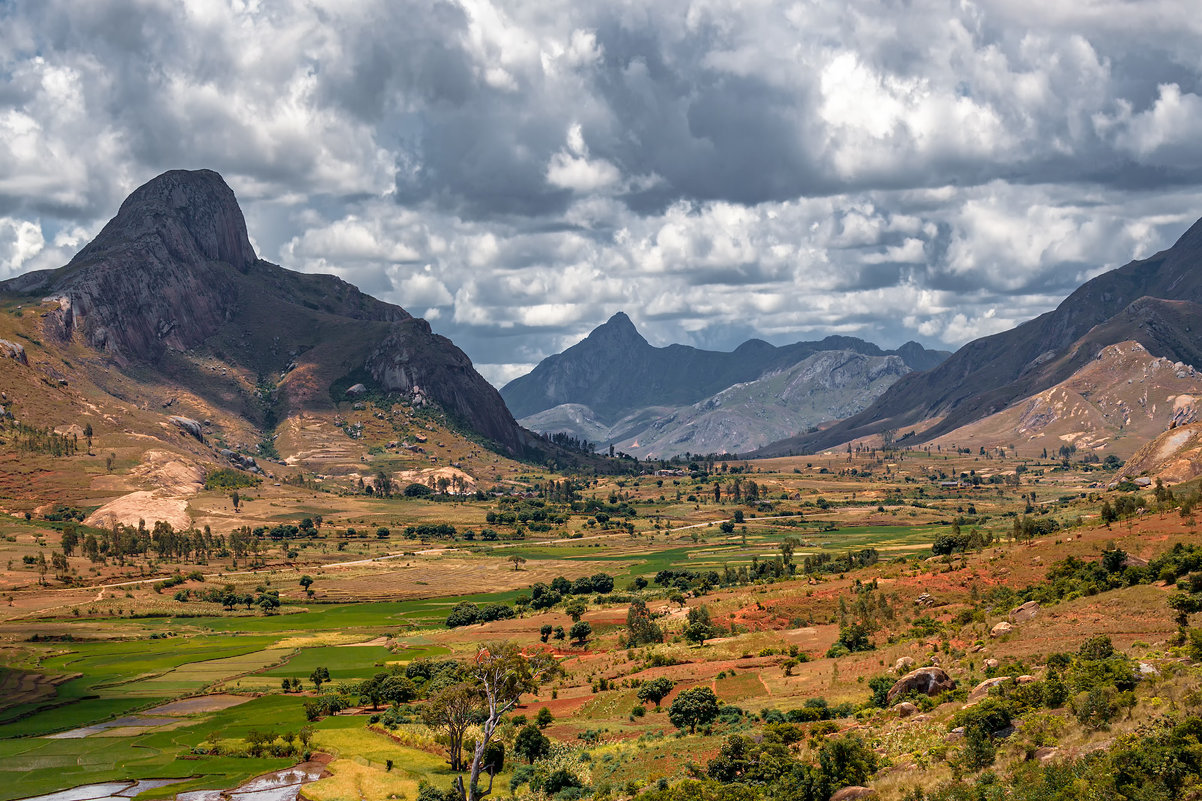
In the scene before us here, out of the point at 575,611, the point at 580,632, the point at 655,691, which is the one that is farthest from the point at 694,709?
the point at 575,611

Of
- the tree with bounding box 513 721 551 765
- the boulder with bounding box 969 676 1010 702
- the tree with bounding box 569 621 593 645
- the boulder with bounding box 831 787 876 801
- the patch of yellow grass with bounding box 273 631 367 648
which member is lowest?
the patch of yellow grass with bounding box 273 631 367 648

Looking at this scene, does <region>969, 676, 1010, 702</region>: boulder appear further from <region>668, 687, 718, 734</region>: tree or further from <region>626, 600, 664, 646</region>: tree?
<region>626, 600, 664, 646</region>: tree

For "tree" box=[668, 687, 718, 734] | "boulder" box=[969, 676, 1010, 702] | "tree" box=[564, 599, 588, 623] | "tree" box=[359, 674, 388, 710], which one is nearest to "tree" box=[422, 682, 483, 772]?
"tree" box=[668, 687, 718, 734]

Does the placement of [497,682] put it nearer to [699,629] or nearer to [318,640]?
[699,629]

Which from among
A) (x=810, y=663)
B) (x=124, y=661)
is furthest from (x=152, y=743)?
(x=810, y=663)

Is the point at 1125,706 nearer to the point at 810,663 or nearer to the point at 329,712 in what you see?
the point at 810,663

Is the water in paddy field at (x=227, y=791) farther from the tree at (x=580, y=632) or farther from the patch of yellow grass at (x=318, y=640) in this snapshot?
the patch of yellow grass at (x=318, y=640)

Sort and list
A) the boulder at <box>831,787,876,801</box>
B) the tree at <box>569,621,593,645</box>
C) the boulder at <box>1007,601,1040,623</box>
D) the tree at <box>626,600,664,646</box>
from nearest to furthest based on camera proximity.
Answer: the boulder at <box>831,787,876,801</box> < the boulder at <box>1007,601,1040,623</box> < the tree at <box>626,600,664,646</box> < the tree at <box>569,621,593,645</box>

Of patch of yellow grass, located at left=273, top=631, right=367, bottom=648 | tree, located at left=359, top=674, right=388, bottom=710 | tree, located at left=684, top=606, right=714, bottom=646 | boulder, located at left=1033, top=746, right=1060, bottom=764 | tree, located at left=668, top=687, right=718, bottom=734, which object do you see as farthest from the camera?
patch of yellow grass, located at left=273, top=631, right=367, bottom=648
